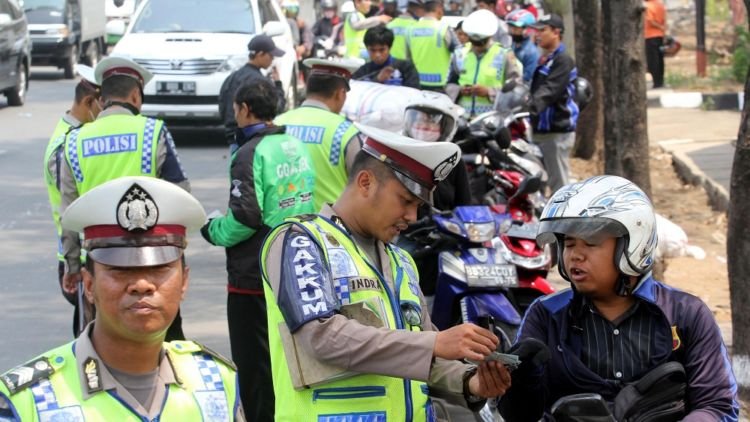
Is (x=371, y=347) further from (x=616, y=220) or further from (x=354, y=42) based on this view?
(x=354, y=42)

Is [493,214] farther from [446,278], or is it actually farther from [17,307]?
[17,307]

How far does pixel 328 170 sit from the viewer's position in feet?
25.2

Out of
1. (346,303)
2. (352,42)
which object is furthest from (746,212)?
(352,42)

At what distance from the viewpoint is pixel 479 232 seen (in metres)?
7.91

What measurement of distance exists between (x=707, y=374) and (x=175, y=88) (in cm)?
1420

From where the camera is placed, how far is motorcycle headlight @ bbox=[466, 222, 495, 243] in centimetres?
789

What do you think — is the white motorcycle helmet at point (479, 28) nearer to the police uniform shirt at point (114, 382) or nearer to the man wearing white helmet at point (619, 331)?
the man wearing white helmet at point (619, 331)

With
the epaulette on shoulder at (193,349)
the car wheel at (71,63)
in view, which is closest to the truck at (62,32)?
the car wheel at (71,63)

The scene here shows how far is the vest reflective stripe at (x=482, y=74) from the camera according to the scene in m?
13.1

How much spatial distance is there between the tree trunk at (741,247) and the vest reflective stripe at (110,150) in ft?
9.92

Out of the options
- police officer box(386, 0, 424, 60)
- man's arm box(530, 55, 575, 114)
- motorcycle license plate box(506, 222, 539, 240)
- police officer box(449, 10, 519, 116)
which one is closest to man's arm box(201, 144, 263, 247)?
motorcycle license plate box(506, 222, 539, 240)

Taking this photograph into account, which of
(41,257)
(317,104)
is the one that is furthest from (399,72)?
(317,104)

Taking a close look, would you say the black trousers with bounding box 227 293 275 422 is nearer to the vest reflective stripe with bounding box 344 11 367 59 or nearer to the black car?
the vest reflective stripe with bounding box 344 11 367 59

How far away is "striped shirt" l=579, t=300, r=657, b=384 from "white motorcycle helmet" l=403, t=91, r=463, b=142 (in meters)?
4.25
